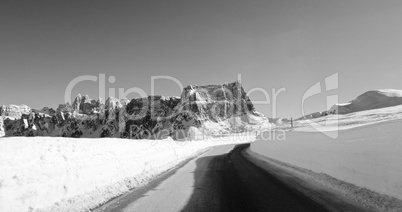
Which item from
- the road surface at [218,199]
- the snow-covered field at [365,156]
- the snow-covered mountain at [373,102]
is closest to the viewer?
the road surface at [218,199]

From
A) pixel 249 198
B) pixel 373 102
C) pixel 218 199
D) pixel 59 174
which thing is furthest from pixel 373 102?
pixel 59 174

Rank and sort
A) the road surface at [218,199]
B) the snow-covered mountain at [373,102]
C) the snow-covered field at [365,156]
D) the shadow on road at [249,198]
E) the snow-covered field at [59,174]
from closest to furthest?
1. the snow-covered field at [59,174]
2. the shadow on road at [249,198]
3. the road surface at [218,199]
4. the snow-covered field at [365,156]
5. the snow-covered mountain at [373,102]

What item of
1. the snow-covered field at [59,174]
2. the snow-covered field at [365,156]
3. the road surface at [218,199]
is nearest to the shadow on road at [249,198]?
the road surface at [218,199]

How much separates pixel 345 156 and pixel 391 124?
2.05 meters

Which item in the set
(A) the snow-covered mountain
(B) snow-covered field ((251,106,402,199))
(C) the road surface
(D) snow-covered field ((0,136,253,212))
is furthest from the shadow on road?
(A) the snow-covered mountain

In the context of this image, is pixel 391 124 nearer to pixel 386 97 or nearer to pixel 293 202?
pixel 293 202

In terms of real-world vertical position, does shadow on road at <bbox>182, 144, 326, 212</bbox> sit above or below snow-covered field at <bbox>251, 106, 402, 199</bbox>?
below

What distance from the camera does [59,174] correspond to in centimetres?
597

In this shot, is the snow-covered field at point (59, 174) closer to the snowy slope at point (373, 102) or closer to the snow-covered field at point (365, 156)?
the snow-covered field at point (365, 156)

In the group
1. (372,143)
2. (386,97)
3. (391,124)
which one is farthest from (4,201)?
(386,97)

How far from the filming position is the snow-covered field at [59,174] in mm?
4906

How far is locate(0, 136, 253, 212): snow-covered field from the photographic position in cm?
491

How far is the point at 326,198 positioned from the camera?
6.27 metres

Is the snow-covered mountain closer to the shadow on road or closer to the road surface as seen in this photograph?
the shadow on road
